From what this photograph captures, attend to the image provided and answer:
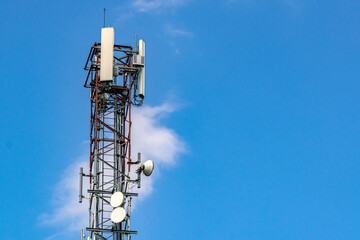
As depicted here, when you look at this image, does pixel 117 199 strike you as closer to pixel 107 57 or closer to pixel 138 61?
pixel 107 57

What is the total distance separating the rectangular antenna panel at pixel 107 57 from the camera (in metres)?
68.7

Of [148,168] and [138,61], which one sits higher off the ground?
[138,61]

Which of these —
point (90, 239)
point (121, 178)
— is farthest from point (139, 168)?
point (90, 239)

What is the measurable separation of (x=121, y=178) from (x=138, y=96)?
6.12 m

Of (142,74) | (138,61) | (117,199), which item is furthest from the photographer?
(142,74)

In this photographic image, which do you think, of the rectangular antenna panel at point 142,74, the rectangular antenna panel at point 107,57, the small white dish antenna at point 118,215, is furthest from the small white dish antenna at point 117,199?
the rectangular antenna panel at point 107,57

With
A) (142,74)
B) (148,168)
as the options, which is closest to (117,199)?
(148,168)

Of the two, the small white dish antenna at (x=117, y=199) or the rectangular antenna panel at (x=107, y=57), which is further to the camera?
the rectangular antenna panel at (x=107, y=57)

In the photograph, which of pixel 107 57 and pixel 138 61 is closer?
pixel 107 57

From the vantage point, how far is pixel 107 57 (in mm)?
68812

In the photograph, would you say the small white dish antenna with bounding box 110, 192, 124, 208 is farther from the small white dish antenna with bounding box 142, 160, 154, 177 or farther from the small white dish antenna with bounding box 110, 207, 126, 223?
the small white dish antenna with bounding box 142, 160, 154, 177

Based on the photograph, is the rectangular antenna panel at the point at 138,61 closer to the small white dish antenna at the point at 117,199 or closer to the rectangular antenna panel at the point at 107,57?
the rectangular antenna panel at the point at 107,57

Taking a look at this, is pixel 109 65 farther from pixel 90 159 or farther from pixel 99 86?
pixel 90 159

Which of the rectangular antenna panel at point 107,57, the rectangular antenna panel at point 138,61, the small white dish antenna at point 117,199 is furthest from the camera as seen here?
the rectangular antenna panel at point 138,61
